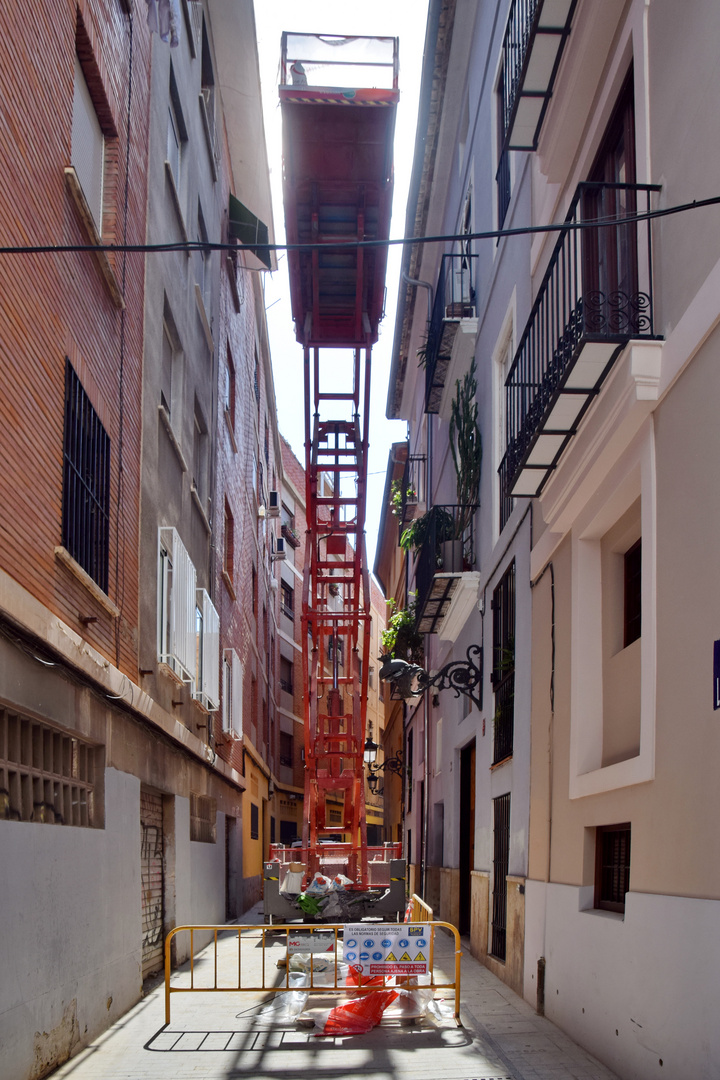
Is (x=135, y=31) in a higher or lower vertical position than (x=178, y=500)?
higher

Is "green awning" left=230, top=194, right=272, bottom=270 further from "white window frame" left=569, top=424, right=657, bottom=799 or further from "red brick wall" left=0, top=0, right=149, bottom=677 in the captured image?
"white window frame" left=569, top=424, right=657, bottom=799

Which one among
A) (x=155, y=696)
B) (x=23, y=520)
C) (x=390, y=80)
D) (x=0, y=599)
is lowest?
(x=155, y=696)

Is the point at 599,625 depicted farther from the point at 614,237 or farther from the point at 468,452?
the point at 468,452

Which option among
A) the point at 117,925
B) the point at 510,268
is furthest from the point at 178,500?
the point at 117,925

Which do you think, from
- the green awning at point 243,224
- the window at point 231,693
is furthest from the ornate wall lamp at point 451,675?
the green awning at point 243,224

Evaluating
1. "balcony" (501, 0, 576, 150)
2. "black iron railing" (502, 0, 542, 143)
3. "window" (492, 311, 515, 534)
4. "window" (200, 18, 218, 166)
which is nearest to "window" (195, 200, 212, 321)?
"window" (200, 18, 218, 166)

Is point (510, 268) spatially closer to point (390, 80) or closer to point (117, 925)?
point (390, 80)

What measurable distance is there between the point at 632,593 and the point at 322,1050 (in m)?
4.03

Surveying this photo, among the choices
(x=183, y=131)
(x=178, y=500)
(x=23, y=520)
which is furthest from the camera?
(x=183, y=131)

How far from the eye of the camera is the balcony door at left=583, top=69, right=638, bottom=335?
265 inches

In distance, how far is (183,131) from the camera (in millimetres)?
14617

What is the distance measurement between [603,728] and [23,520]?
14.8ft

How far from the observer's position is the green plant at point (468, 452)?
1445 cm

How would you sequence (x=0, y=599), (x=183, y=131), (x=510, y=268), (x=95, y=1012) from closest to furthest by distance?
1. (x=0, y=599)
2. (x=95, y=1012)
3. (x=510, y=268)
4. (x=183, y=131)
